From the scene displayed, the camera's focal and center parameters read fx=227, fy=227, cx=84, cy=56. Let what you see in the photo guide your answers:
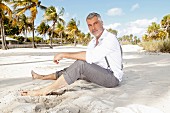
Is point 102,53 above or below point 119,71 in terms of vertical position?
above

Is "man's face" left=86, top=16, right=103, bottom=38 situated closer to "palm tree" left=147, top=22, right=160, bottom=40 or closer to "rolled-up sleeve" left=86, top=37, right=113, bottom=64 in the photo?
"rolled-up sleeve" left=86, top=37, right=113, bottom=64

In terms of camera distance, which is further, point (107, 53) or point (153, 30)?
point (153, 30)

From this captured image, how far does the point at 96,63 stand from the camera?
Answer: 134 inches

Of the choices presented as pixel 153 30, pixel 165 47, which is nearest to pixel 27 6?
pixel 165 47

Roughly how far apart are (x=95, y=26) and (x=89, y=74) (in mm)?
696

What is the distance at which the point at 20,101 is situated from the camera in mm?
2855

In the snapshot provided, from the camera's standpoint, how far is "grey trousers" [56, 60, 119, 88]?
3.06 meters

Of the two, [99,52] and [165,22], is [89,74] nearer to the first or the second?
[99,52]

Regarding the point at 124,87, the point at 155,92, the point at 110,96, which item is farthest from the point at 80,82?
the point at 155,92

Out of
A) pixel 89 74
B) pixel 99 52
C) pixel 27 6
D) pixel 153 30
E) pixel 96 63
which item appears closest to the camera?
pixel 99 52

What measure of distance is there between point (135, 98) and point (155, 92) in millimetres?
479

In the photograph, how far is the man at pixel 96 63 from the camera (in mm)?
3076

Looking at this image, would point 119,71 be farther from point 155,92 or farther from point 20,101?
point 20,101

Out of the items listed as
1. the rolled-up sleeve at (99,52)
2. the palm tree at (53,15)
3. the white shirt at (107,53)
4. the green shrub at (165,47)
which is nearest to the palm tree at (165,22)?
the palm tree at (53,15)
